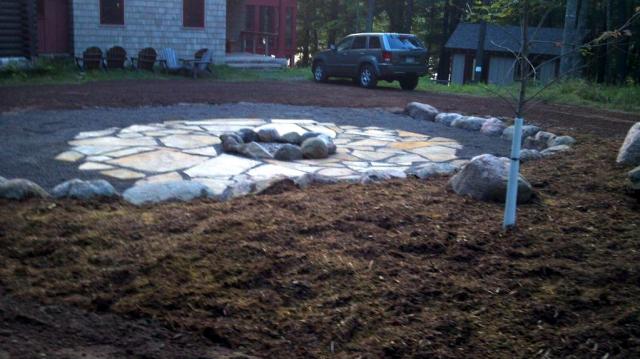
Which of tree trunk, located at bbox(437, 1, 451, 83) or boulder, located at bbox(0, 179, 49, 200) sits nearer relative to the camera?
boulder, located at bbox(0, 179, 49, 200)

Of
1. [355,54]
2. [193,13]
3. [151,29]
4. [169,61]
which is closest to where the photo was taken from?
[355,54]

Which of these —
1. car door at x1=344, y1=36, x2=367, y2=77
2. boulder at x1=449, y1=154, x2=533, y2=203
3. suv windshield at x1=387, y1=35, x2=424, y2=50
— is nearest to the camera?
boulder at x1=449, y1=154, x2=533, y2=203

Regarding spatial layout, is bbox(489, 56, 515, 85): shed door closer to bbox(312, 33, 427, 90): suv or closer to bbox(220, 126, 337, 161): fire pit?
bbox(312, 33, 427, 90): suv

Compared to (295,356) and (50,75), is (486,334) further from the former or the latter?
(50,75)

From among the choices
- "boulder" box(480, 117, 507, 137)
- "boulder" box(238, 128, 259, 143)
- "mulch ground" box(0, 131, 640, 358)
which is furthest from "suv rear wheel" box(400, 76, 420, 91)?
"mulch ground" box(0, 131, 640, 358)

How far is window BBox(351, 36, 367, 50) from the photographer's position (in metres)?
21.9

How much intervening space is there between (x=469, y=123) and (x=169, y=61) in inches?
549

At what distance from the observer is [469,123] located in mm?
12320

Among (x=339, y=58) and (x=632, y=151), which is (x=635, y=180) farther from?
(x=339, y=58)

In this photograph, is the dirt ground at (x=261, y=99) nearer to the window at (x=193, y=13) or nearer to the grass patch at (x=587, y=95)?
the grass patch at (x=587, y=95)

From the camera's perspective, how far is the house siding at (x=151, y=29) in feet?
78.5

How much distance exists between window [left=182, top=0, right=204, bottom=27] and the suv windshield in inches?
Answer: 344

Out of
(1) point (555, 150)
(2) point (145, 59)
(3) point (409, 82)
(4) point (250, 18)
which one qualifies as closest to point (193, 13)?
(2) point (145, 59)

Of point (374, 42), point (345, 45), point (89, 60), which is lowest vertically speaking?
point (89, 60)
